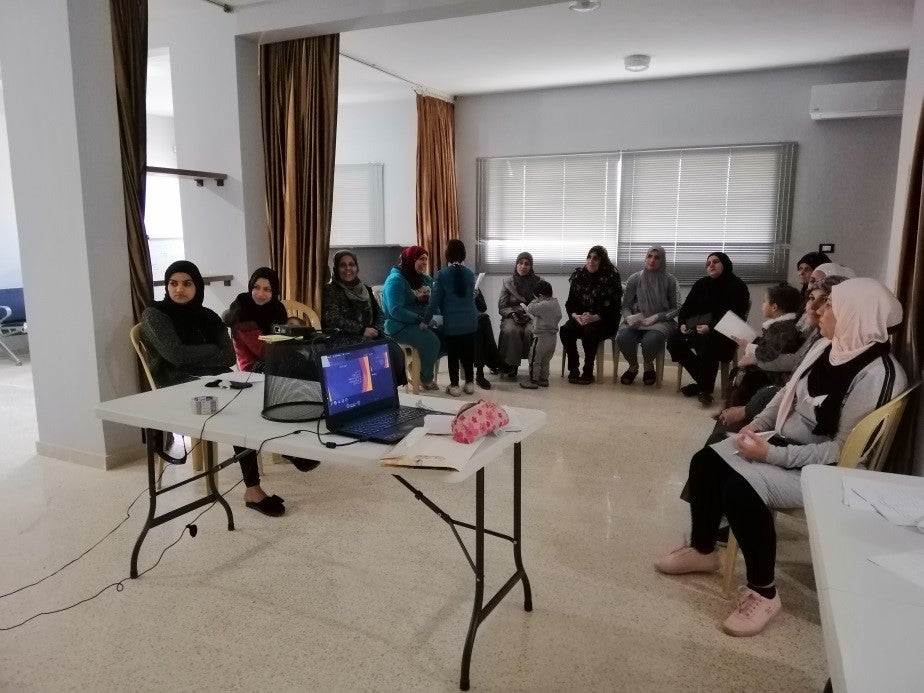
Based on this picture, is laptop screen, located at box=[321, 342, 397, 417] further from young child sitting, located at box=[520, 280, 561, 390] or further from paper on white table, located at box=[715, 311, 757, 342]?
young child sitting, located at box=[520, 280, 561, 390]

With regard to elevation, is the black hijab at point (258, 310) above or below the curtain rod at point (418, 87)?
below

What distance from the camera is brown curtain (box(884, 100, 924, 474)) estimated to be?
2.28 meters

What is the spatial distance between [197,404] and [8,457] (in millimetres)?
2193

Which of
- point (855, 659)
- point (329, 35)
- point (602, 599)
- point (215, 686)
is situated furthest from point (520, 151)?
point (855, 659)

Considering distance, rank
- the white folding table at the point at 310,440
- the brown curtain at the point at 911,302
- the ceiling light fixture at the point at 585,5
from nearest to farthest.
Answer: the white folding table at the point at 310,440
the brown curtain at the point at 911,302
the ceiling light fixture at the point at 585,5

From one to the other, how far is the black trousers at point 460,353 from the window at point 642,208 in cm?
194

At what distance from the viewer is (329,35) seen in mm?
3898

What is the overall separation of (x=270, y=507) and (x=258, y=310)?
115 cm

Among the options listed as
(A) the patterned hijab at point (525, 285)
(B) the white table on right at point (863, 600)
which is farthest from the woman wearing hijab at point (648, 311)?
(B) the white table on right at point (863, 600)

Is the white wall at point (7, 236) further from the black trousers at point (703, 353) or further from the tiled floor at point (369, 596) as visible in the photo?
the black trousers at point (703, 353)

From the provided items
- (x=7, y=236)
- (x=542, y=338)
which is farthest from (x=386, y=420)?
(x=7, y=236)

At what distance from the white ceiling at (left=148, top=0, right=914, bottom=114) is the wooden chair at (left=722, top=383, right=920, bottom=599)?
2900mm

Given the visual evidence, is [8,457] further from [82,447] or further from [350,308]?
[350,308]

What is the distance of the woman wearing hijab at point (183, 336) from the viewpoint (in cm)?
304
